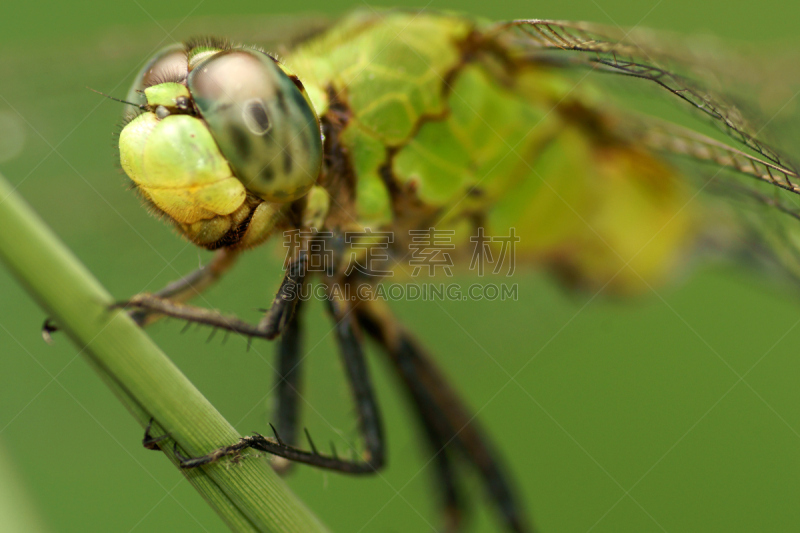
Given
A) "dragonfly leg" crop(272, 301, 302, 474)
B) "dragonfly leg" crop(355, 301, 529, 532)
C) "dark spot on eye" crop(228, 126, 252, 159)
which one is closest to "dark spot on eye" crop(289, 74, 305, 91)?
"dark spot on eye" crop(228, 126, 252, 159)

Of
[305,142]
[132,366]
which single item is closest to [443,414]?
[305,142]

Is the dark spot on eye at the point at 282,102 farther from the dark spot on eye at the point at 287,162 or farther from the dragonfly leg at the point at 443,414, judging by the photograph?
the dragonfly leg at the point at 443,414

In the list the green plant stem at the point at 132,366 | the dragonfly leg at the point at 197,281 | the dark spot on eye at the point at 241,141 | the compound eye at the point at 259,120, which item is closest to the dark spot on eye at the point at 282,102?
the compound eye at the point at 259,120

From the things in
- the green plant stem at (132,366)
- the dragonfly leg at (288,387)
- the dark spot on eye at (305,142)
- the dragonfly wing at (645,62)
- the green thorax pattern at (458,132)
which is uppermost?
the dragonfly wing at (645,62)

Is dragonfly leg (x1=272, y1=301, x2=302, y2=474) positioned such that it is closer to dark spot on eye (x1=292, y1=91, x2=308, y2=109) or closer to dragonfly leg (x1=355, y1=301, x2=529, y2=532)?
dragonfly leg (x1=355, y1=301, x2=529, y2=532)

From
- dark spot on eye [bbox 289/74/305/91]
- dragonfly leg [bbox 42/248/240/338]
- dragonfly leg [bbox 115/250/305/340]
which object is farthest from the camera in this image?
dragonfly leg [bbox 42/248/240/338]

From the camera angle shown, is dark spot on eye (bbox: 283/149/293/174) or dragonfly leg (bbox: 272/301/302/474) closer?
dark spot on eye (bbox: 283/149/293/174)

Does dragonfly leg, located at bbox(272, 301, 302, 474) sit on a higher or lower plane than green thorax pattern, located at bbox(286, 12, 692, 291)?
lower
